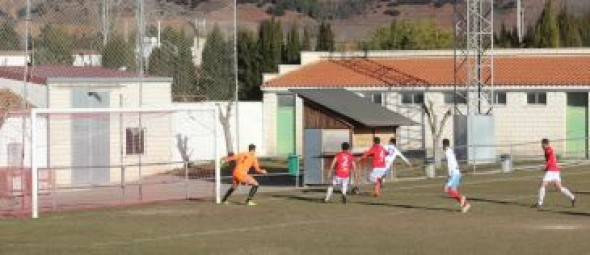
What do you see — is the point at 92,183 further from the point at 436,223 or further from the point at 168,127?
the point at 436,223

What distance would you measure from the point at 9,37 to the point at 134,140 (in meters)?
5.80

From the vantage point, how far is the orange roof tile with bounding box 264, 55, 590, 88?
6412 cm

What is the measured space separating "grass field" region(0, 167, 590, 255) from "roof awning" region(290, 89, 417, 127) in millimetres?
5699

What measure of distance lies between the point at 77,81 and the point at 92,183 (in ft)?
21.6

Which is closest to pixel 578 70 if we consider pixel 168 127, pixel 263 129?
pixel 263 129

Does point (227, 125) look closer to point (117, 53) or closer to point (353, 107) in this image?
point (117, 53)

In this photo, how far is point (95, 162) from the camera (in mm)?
40688

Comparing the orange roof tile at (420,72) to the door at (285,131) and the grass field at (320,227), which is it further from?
the grass field at (320,227)

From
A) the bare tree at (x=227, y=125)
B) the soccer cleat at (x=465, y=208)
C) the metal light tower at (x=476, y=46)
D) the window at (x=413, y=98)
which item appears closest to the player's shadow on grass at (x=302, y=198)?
the soccer cleat at (x=465, y=208)

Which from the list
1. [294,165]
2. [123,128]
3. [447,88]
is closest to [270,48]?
[447,88]

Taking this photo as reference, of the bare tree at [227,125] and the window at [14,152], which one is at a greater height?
the bare tree at [227,125]

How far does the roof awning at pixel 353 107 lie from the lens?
141 ft

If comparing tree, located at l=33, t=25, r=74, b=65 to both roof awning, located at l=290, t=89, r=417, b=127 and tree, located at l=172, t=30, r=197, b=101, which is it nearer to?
tree, located at l=172, t=30, r=197, b=101

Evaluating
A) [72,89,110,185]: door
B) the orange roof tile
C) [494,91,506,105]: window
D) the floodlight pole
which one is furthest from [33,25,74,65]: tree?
[494,91,506,105]: window
